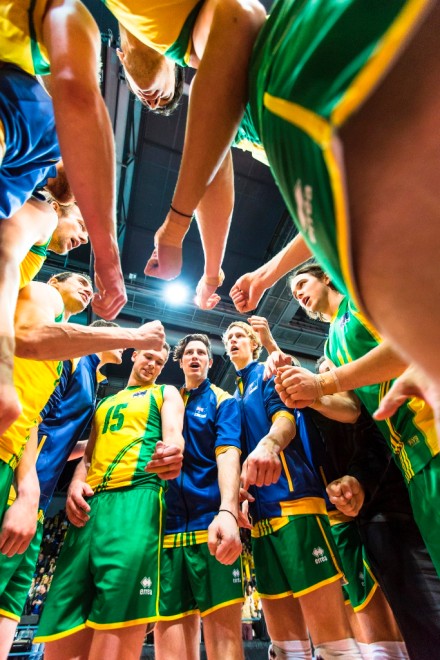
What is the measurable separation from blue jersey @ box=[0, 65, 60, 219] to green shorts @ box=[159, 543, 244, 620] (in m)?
1.71

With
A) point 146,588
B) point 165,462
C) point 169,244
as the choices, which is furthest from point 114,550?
point 169,244

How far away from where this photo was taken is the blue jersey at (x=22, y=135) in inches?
35.0

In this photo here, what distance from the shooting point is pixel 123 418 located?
2209 mm

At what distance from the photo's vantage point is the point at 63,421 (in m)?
2.21

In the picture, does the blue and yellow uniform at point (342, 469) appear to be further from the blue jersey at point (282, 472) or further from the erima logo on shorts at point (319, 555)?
the erima logo on shorts at point (319, 555)

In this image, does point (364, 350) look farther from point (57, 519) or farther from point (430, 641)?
point (57, 519)

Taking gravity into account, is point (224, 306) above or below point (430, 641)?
above

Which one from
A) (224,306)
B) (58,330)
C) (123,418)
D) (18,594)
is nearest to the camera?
(58,330)

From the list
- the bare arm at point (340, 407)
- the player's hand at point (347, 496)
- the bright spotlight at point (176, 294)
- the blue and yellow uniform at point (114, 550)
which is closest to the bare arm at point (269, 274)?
the bare arm at point (340, 407)

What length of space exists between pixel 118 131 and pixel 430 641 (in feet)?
17.3

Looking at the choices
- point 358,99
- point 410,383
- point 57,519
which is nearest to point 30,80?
point 358,99

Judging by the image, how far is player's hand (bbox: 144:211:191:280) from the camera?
2.84 ft

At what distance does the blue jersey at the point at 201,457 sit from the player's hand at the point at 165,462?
0.38m

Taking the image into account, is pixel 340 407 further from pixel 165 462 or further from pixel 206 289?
pixel 206 289
